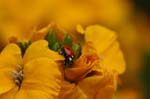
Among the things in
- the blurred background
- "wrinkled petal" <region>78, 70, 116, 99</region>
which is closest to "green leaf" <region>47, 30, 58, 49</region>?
"wrinkled petal" <region>78, 70, 116, 99</region>

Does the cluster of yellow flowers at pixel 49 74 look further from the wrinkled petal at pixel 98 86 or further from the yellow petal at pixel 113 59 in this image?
the yellow petal at pixel 113 59

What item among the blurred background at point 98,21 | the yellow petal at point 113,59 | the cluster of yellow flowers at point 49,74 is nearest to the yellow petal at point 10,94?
the cluster of yellow flowers at point 49,74

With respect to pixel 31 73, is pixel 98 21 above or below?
below

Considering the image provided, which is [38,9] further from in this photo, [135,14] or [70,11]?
[135,14]

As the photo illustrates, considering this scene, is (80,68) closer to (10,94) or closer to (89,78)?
(89,78)

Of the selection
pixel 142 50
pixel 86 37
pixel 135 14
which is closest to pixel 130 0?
pixel 135 14

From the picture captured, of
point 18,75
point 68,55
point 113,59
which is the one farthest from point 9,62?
point 113,59
